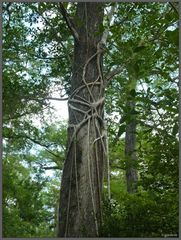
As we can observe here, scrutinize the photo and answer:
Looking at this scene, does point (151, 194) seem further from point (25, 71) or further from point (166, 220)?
point (25, 71)

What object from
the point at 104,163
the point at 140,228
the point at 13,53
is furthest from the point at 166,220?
the point at 13,53

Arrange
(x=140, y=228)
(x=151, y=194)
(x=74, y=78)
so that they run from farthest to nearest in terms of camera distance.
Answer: (x=74, y=78)
(x=151, y=194)
(x=140, y=228)

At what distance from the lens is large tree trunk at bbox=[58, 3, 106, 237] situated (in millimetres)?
1936

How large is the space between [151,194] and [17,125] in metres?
2.40

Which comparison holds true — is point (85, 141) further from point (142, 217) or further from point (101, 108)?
point (142, 217)

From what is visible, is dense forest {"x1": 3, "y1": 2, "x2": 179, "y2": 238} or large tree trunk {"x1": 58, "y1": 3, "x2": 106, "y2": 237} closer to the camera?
dense forest {"x1": 3, "y1": 2, "x2": 179, "y2": 238}

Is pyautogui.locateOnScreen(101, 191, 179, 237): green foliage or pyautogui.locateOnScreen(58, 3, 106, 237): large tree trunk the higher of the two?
pyautogui.locateOnScreen(58, 3, 106, 237): large tree trunk

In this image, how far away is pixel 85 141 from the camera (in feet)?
6.94

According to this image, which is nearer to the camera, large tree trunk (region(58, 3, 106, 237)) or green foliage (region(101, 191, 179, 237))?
green foliage (region(101, 191, 179, 237))

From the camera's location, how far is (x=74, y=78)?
236 centimetres

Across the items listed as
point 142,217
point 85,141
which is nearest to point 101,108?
point 85,141

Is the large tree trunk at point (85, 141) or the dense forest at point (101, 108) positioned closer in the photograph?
the dense forest at point (101, 108)

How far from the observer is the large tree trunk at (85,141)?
1.94 metres

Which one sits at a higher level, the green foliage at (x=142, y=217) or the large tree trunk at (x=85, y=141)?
the large tree trunk at (x=85, y=141)
